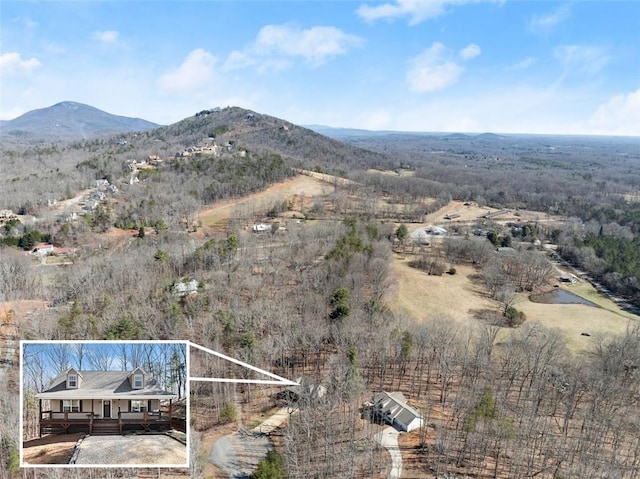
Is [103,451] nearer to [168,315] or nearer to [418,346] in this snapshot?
[168,315]

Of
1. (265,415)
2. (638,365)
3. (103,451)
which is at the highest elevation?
(103,451)

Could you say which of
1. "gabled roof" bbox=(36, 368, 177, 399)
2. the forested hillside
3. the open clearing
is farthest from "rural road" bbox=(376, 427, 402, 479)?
the open clearing

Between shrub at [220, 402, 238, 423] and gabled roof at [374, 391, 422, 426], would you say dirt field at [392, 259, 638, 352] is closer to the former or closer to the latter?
gabled roof at [374, 391, 422, 426]

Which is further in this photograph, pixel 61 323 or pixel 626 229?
pixel 626 229

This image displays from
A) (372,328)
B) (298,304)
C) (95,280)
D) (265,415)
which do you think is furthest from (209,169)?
(265,415)

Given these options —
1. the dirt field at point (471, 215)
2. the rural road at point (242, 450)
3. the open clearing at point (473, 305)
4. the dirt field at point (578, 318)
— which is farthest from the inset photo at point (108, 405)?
the dirt field at point (471, 215)
